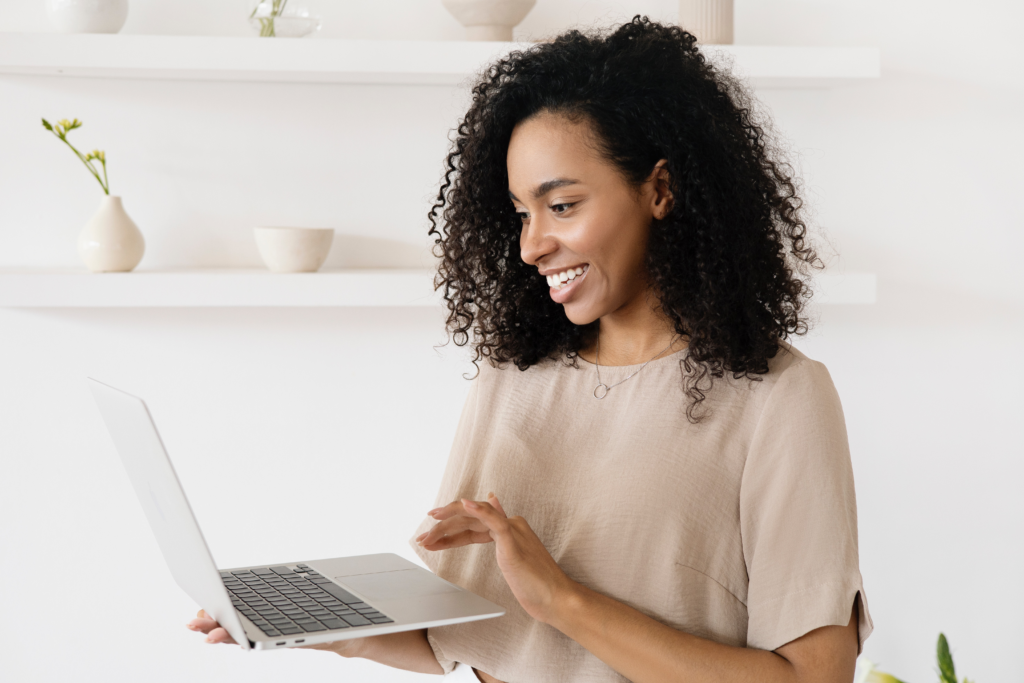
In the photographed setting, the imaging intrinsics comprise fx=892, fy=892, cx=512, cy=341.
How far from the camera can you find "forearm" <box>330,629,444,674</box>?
115 centimetres

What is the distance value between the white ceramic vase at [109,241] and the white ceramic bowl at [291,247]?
0.25 m

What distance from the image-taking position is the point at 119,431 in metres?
0.99

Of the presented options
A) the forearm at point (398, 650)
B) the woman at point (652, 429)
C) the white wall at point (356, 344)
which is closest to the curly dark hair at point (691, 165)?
the woman at point (652, 429)

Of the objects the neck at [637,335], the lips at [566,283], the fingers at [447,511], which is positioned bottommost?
the fingers at [447,511]

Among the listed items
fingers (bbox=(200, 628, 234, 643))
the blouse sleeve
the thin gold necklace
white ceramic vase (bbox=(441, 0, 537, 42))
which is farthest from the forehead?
white ceramic vase (bbox=(441, 0, 537, 42))

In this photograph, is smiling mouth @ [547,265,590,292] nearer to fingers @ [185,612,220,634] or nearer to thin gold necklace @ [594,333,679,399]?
thin gold necklace @ [594,333,679,399]

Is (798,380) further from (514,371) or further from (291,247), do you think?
(291,247)

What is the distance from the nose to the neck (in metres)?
0.13

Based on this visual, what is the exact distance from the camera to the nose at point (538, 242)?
41.9 inches

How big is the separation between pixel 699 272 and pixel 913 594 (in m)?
1.45

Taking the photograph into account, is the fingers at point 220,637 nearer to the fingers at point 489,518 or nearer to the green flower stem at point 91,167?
the fingers at point 489,518

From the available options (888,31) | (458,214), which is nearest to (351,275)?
(458,214)

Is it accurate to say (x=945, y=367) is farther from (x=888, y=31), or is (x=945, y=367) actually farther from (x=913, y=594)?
(x=888, y=31)

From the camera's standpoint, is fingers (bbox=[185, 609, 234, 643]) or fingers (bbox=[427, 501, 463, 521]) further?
fingers (bbox=[427, 501, 463, 521])
